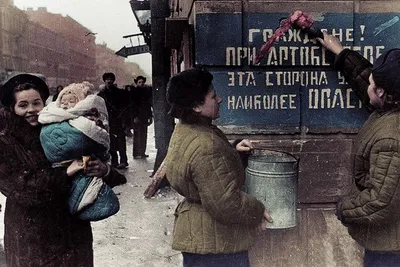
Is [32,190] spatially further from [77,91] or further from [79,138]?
[77,91]

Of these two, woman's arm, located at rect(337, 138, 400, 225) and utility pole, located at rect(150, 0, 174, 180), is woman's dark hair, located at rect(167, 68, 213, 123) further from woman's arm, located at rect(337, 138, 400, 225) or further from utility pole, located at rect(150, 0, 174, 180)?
utility pole, located at rect(150, 0, 174, 180)

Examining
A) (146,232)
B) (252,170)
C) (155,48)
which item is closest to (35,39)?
(155,48)

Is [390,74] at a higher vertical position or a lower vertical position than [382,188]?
higher

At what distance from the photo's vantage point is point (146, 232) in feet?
18.0

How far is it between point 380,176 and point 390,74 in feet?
1.71

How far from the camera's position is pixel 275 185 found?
2.87 meters

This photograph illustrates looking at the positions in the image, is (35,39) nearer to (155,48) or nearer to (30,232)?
(155,48)

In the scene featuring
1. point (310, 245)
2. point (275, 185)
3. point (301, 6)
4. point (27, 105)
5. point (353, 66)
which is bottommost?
point (310, 245)

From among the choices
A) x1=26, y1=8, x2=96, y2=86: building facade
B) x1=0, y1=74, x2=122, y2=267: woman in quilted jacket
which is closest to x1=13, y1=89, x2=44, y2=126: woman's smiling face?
x1=0, y1=74, x2=122, y2=267: woman in quilted jacket

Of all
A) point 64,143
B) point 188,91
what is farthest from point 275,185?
point 64,143

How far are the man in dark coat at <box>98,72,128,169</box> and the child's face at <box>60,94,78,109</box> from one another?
21.9 ft

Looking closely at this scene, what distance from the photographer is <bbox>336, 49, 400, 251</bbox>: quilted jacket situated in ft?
7.26

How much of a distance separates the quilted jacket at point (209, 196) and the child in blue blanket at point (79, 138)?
0.39m

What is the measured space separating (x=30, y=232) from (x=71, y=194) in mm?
347
